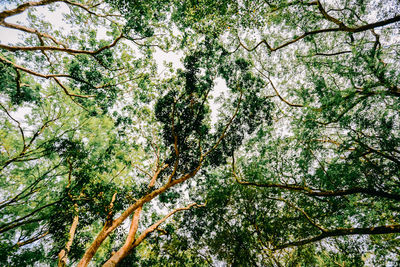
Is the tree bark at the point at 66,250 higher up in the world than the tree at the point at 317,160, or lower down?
lower down

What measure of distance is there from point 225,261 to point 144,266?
5.18m

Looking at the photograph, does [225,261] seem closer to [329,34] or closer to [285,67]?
[285,67]

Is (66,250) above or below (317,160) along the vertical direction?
below

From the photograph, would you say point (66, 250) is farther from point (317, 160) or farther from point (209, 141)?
point (317, 160)

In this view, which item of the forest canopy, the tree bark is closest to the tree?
the forest canopy

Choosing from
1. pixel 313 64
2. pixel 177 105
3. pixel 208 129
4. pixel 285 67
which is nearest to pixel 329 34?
pixel 313 64

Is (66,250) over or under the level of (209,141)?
under

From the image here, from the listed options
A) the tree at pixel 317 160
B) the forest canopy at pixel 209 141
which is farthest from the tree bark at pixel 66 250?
the tree at pixel 317 160

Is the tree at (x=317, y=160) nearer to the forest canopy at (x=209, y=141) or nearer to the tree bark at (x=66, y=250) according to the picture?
the forest canopy at (x=209, y=141)

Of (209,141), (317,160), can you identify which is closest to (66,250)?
(209,141)

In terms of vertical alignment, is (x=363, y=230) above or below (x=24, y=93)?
below

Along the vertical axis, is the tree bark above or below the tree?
below

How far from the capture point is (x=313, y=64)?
8508 mm

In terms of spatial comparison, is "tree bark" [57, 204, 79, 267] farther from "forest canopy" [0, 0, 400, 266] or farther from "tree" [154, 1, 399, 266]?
"tree" [154, 1, 399, 266]
